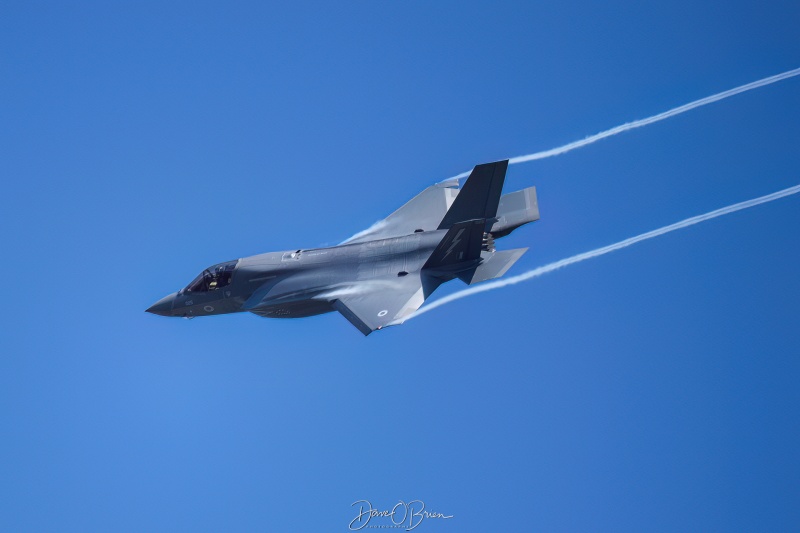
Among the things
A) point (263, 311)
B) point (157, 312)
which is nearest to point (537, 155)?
point (263, 311)

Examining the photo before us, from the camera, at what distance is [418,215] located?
43250 millimetres

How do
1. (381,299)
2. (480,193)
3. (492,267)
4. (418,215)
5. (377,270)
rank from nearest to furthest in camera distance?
(381,299) → (492,267) → (480,193) → (377,270) → (418,215)

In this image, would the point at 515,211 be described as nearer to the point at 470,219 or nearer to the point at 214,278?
the point at 470,219

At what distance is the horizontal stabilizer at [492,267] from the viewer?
38344 mm

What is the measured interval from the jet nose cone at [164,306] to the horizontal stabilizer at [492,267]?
1112 centimetres

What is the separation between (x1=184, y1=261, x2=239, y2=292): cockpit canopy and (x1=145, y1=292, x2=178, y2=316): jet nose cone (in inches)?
37.0

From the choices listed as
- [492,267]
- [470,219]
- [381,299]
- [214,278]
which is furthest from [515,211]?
[214,278]

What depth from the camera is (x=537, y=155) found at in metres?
44.0

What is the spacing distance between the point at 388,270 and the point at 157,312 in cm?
933

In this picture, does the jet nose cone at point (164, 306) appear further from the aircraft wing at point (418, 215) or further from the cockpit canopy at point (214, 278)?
the aircraft wing at point (418, 215)

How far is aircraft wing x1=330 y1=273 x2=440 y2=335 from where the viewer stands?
36.6 metres

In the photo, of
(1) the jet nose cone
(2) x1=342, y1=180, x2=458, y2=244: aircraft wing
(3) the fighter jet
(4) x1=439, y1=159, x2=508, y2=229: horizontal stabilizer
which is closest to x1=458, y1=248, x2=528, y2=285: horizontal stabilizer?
(3) the fighter jet

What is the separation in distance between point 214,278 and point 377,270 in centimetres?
633

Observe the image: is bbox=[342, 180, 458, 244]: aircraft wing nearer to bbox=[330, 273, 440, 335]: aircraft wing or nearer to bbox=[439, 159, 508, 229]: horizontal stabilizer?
bbox=[439, 159, 508, 229]: horizontal stabilizer
